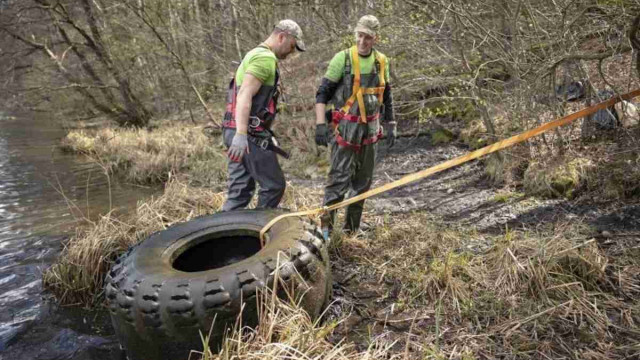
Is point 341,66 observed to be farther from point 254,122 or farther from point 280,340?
point 280,340

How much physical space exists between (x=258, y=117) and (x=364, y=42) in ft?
3.71

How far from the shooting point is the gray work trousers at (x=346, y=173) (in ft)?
13.6

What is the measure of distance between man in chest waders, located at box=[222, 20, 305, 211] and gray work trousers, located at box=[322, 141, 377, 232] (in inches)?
22.1

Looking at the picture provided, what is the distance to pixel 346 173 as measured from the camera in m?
4.15

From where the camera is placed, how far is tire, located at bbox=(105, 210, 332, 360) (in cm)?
250

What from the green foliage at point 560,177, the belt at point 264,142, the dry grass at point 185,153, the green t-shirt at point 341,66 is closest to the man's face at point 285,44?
the green t-shirt at point 341,66

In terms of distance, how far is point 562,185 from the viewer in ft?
16.4

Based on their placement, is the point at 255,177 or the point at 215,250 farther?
the point at 255,177

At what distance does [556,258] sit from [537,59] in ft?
7.04

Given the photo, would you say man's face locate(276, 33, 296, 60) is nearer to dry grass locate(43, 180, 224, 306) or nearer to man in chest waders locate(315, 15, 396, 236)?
man in chest waders locate(315, 15, 396, 236)

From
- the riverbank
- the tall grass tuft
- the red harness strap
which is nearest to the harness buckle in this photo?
the red harness strap

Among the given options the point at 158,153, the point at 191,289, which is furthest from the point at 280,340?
the point at 158,153

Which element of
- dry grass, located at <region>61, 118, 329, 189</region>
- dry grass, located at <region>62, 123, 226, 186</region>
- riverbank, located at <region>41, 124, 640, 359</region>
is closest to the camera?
riverbank, located at <region>41, 124, 640, 359</region>

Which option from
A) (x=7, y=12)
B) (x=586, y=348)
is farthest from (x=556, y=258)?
(x=7, y=12)
